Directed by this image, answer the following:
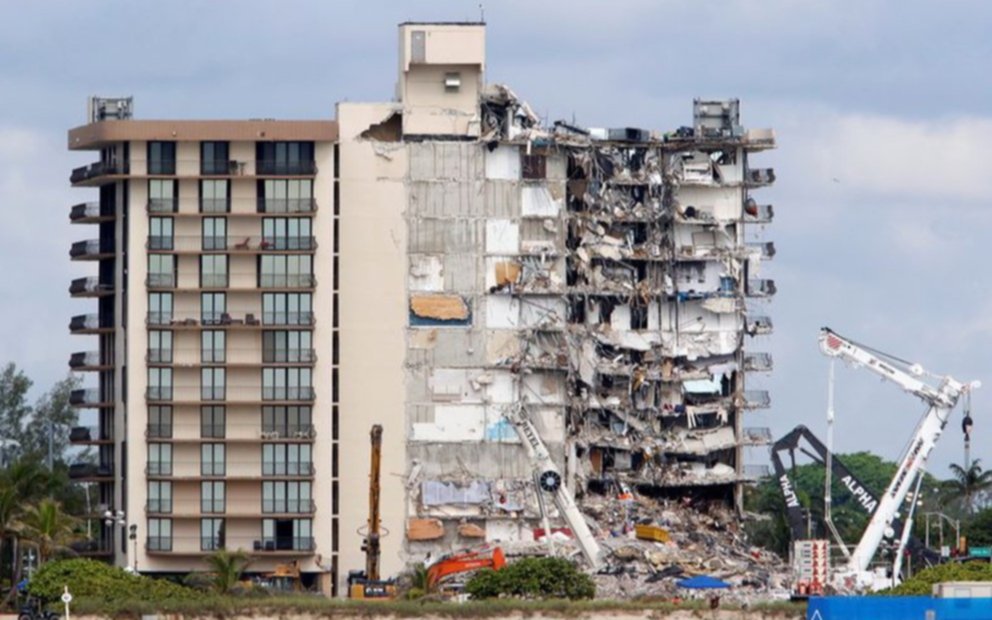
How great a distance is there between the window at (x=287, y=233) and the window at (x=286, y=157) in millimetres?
2578

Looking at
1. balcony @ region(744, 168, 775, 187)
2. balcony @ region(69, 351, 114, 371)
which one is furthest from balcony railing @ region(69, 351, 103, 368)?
balcony @ region(744, 168, 775, 187)

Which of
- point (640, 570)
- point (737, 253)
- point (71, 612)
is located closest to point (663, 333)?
point (737, 253)

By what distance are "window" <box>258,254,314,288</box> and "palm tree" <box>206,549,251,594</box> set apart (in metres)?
17.5

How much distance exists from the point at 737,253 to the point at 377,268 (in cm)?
2078

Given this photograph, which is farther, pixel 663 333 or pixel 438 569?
pixel 663 333

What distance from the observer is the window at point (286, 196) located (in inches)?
7402

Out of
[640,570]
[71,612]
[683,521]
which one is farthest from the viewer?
[683,521]

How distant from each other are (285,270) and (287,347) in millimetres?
4055

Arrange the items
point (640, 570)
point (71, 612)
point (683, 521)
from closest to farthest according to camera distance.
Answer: point (71, 612), point (640, 570), point (683, 521)

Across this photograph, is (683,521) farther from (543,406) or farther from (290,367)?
(290,367)

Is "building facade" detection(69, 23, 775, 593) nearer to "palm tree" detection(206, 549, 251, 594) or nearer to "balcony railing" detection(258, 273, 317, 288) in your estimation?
"balcony railing" detection(258, 273, 317, 288)

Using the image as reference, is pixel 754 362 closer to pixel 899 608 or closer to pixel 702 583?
pixel 702 583

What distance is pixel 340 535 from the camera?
190 meters

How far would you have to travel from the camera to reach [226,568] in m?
170
